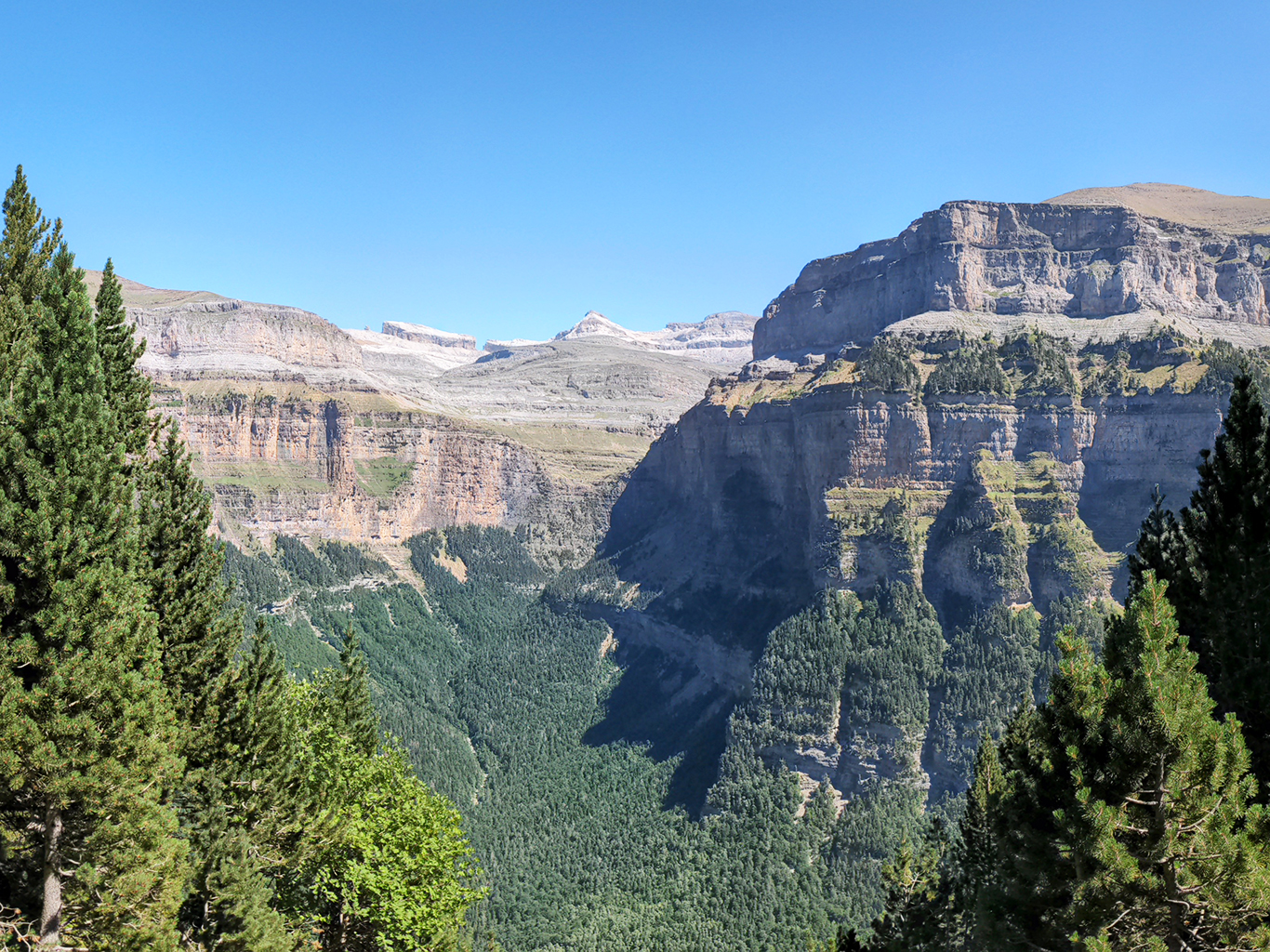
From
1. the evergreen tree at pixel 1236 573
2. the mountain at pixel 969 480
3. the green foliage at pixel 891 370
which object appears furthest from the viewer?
the green foliage at pixel 891 370

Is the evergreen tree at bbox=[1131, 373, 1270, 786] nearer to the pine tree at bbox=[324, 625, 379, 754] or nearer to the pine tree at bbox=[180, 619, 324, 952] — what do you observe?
the pine tree at bbox=[180, 619, 324, 952]

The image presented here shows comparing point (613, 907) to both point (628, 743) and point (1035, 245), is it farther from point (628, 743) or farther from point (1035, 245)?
point (1035, 245)

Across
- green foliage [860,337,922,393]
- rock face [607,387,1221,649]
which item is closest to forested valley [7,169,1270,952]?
rock face [607,387,1221,649]

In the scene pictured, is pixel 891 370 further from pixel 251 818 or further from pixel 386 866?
pixel 251 818

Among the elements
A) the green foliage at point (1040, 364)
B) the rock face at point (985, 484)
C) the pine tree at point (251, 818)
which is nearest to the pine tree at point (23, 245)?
the pine tree at point (251, 818)

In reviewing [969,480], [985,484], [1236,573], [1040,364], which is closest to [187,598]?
[1236,573]

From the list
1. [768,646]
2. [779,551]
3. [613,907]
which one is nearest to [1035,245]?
[779,551]

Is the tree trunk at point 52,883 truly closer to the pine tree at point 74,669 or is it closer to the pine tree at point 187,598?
the pine tree at point 74,669
